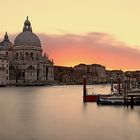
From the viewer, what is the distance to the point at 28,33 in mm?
102250

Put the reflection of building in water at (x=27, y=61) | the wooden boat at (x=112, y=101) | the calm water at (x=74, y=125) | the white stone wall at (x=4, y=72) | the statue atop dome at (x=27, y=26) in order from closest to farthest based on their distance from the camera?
the calm water at (x=74, y=125), the wooden boat at (x=112, y=101), the white stone wall at (x=4, y=72), the reflection of building in water at (x=27, y=61), the statue atop dome at (x=27, y=26)

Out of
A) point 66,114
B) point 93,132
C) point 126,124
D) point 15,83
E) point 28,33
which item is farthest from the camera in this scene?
point 28,33

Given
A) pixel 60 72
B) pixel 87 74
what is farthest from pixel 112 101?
pixel 87 74

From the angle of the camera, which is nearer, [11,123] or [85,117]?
[11,123]

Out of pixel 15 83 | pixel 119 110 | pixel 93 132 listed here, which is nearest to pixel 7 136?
pixel 93 132

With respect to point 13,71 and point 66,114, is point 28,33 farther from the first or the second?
point 66,114

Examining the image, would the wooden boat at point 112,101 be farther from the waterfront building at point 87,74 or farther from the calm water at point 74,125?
the waterfront building at point 87,74

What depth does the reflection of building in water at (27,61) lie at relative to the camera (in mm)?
92750

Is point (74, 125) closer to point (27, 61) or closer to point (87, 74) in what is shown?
point (27, 61)

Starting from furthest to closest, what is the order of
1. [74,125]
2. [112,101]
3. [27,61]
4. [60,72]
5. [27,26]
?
1. [60,72]
2. [27,26]
3. [27,61]
4. [112,101]
5. [74,125]

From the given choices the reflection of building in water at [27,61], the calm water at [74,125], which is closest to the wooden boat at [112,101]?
the calm water at [74,125]

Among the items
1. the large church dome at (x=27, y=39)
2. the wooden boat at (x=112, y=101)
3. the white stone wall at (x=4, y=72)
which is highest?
the large church dome at (x=27, y=39)

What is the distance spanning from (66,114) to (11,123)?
18.3ft

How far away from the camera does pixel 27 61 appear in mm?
95625
